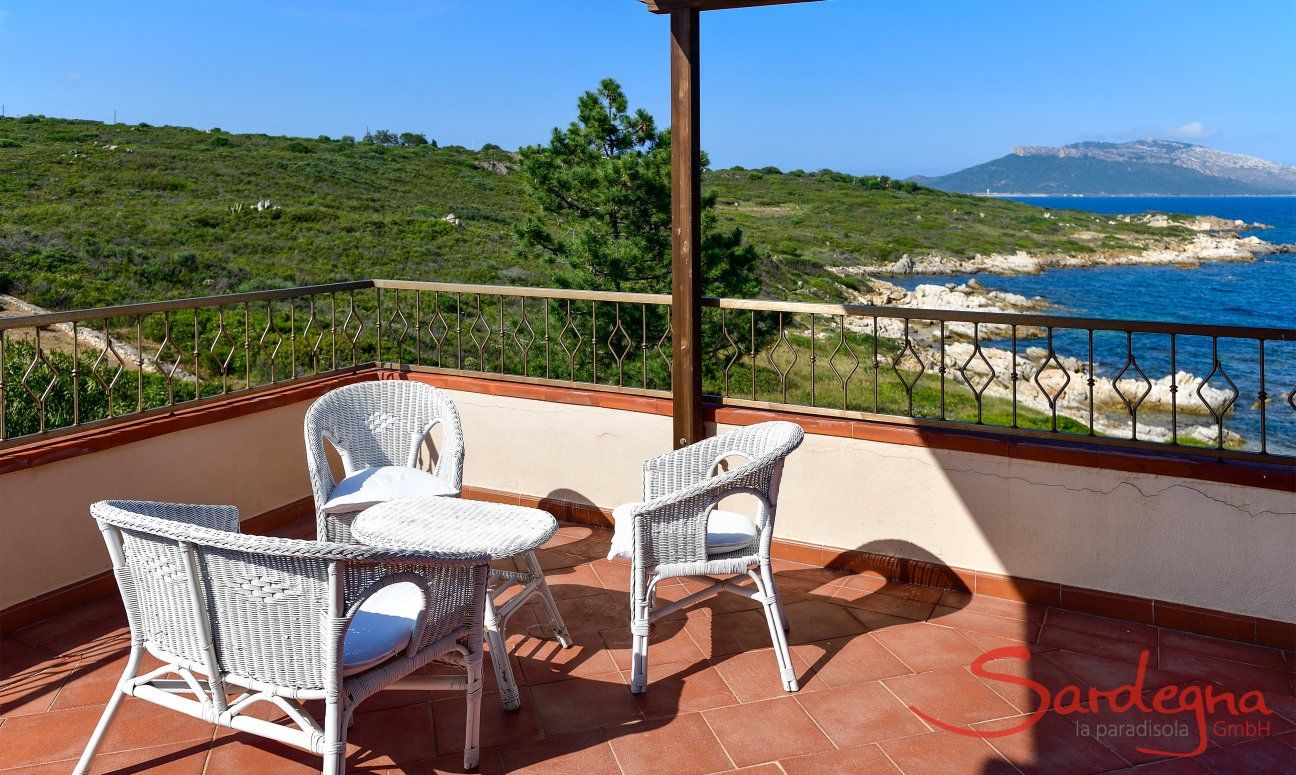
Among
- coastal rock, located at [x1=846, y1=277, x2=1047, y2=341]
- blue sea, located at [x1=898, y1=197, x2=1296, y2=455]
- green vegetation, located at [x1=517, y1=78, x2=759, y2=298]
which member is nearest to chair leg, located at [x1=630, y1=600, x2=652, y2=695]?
green vegetation, located at [x1=517, y1=78, x2=759, y2=298]

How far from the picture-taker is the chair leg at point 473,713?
82.1 inches

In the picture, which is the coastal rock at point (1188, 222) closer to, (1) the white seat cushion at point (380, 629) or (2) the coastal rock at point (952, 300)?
(2) the coastal rock at point (952, 300)

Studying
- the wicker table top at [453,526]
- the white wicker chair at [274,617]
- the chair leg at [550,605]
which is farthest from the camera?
the chair leg at [550,605]

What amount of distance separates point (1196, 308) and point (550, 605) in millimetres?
32498

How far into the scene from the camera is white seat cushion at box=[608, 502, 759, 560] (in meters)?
2.58

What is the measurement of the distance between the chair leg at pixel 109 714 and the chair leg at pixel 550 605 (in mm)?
1031

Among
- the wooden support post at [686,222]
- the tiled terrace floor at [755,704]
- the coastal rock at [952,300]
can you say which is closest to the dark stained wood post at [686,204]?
the wooden support post at [686,222]

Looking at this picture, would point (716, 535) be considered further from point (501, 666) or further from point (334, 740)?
point (334, 740)

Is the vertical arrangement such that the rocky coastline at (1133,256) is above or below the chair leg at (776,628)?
above

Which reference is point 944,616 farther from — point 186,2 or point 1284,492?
point 186,2

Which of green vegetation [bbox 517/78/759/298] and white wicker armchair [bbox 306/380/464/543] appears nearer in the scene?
white wicker armchair [bbox 306/380/464/543]

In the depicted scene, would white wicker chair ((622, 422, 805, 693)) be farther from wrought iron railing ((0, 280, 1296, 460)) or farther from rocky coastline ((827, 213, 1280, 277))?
rocky coastline ((827, 213, 1280, 277))

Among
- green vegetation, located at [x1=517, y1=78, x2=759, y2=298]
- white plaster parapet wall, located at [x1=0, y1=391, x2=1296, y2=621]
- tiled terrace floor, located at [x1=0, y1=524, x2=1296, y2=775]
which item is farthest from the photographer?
green vegetation, located at [x1=517, y1=78, x2=759, y2=298]

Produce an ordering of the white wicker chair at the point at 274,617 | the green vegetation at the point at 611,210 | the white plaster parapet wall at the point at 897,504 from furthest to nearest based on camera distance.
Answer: the green vegetation at the point at 611,210, the white plaster parapet wall at the point at 897,504, the white wicker chair at the point at 274,617
